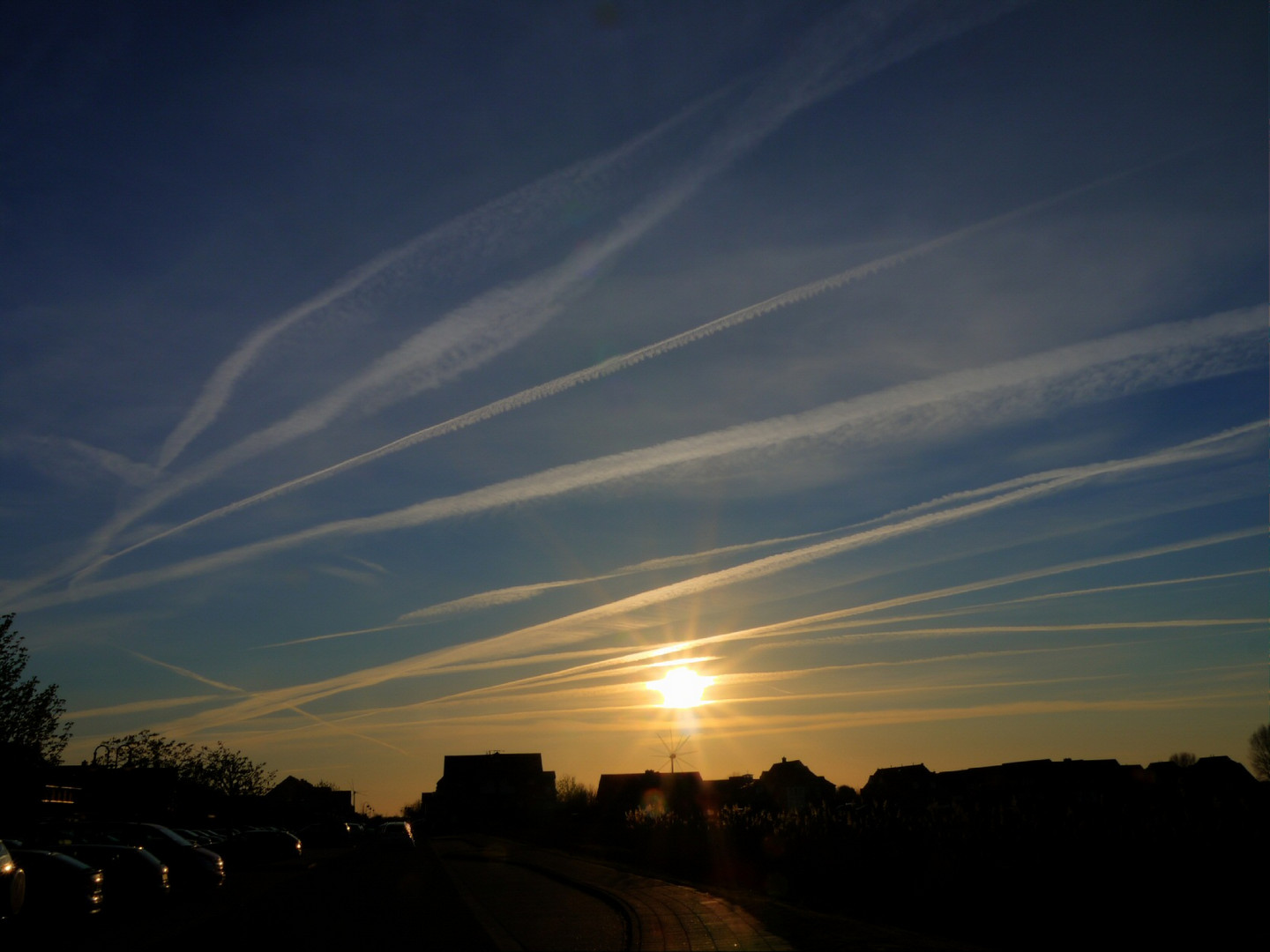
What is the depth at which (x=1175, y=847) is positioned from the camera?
13.6 meters

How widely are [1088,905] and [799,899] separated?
6.76 metres

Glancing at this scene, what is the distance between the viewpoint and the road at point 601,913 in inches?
507

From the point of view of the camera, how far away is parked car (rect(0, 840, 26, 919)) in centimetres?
1280

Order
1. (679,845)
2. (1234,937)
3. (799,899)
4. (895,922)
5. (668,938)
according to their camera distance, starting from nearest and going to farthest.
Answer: (1234,937)
(668,938)
(895,922)
(799,899)
(679,845)

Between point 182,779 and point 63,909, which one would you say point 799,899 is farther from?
point 182,779

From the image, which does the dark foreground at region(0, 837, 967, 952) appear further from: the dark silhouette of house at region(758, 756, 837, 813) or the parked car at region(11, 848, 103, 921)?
the dark silhouette of house at region(758, 756, 837, 813)

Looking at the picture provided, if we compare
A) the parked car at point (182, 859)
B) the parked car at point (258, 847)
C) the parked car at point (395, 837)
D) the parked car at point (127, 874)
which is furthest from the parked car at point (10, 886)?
the parked car at point (395, 837)

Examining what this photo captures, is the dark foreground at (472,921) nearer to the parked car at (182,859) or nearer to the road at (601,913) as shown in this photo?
the road at (601,913)

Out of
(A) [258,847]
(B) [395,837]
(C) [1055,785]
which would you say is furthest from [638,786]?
(A) [258,847]

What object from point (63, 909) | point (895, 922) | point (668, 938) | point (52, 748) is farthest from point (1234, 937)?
point (52, 748)

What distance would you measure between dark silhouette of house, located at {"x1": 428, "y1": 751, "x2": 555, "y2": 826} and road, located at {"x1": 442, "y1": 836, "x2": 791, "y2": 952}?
94.2 m

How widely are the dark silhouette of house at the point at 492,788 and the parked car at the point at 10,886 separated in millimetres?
104599

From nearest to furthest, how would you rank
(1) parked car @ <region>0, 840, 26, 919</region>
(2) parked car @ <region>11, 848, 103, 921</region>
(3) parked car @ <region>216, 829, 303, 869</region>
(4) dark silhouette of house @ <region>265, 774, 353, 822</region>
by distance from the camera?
(1) parked car @ <region>0, 840, 26, 919</region>, (2) parked car @ <region>11, 848, 103, 921</region>, (3) parked car @ <region>216, 829, 303, 869</region>, (4) dark silhouette of house @ <region>265, 774, 353, 822</region>

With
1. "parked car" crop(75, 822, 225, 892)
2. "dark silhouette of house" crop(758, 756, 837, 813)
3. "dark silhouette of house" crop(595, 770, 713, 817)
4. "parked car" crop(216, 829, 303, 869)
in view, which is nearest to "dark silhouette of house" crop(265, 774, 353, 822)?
"dark silhouette of house" crop(595, 770, 713, 817)
